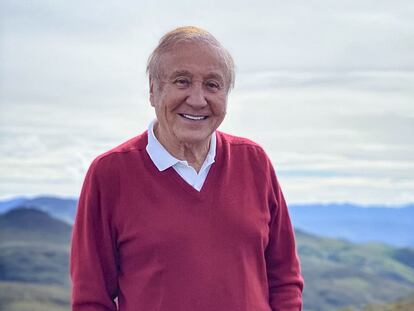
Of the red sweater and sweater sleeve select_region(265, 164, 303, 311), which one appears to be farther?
sweater sleeve select_region(265, 164, 303, 311)

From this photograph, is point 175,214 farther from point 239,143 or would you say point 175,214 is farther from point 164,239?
point 239,143

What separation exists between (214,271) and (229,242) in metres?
0.07

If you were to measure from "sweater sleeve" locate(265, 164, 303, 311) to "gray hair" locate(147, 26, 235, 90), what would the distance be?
0.93 ft

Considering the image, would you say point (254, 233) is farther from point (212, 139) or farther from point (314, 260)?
point (314, 260)

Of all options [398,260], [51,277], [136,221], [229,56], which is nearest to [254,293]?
[136,221]

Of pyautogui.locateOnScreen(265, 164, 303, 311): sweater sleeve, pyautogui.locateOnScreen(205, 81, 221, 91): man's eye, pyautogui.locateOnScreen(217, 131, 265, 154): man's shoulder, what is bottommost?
pyautogui.locateOnScreen(265, 164, 303, 311): sweater sleeve

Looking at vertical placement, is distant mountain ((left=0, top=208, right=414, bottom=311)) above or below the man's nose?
below

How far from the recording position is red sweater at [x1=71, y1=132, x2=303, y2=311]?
177 cm

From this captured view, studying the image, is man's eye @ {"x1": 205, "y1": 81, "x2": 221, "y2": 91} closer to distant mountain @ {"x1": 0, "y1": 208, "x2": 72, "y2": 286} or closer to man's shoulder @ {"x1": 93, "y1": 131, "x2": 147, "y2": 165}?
man's shoulder @ {"x1": 93, "y1": 131, "x2": 147, "y2": 165}

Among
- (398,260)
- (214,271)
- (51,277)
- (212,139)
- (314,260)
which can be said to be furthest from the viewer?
(314,260)

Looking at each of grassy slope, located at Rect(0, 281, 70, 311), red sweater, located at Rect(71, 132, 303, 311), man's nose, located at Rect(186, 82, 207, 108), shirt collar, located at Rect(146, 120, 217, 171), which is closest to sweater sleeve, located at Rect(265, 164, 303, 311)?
red sweater, located at Rect(71, 132, 303, 311)

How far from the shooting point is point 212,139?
6.25ft

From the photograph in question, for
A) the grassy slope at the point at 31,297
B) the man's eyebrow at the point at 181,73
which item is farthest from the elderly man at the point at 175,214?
the grassy slope at the point at 31,297

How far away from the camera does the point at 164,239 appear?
5.79 feet
